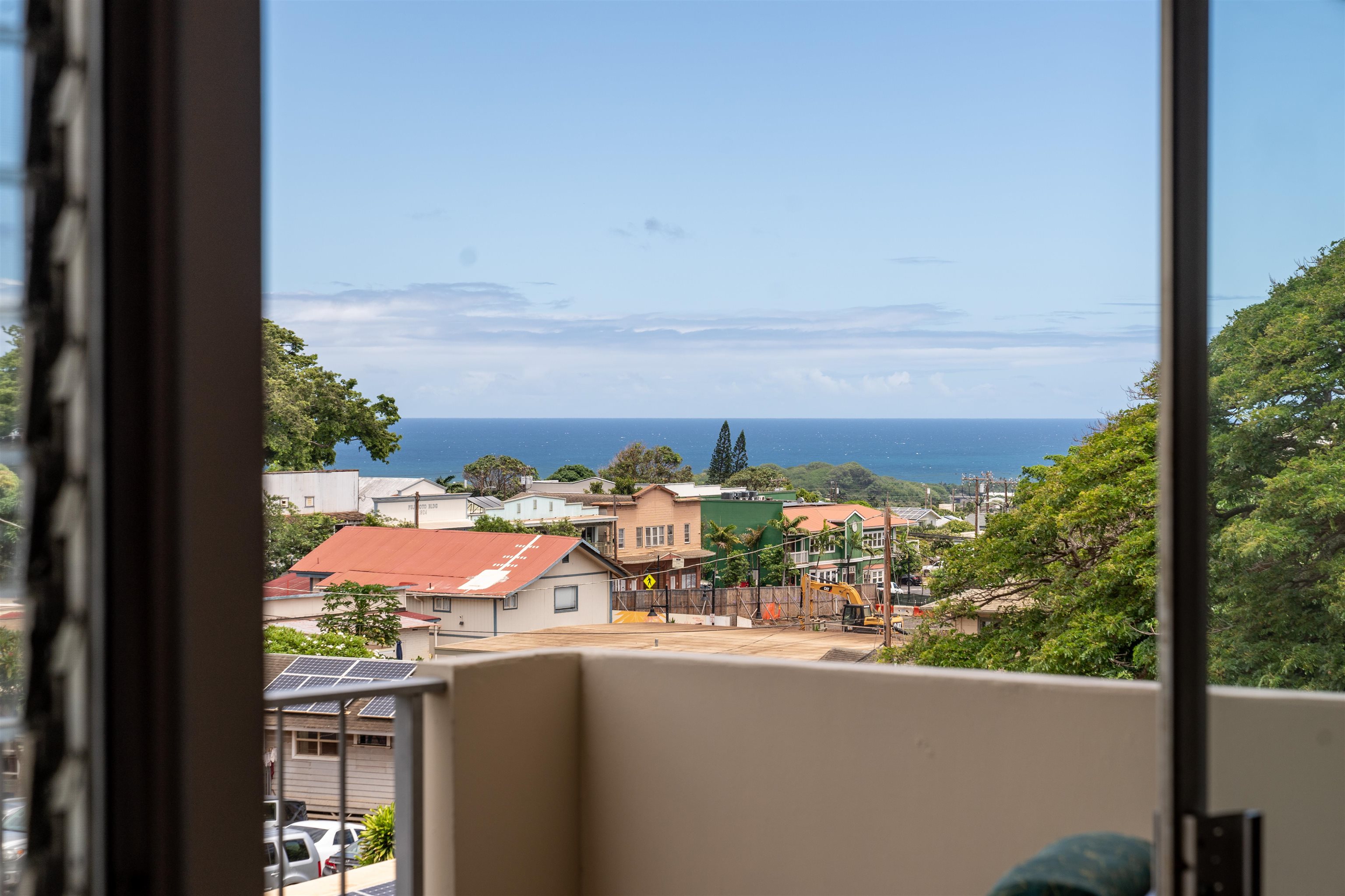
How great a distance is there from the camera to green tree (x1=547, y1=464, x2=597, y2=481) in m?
27.8

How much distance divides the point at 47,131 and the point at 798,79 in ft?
105

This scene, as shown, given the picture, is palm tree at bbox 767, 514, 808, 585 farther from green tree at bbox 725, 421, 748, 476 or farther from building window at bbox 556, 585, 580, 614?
building window at bbox 556, 585, 580, 614

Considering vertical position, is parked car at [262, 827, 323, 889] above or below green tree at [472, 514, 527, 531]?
below

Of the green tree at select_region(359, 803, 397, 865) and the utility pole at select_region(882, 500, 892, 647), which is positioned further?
the utility pole at select_region(882, 500, 892, 647)

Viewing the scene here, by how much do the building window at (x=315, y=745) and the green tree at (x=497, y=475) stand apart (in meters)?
12.0

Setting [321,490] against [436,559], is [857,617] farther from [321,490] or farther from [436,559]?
[321,490]

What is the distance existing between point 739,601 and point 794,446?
9.71 metres

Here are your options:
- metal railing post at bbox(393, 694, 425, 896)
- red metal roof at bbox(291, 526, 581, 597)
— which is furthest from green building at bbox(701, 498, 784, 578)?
metal railing post at bbox(393, 694, 425, 896)

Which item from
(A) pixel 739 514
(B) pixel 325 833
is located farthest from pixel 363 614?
(A) pixel 739 514

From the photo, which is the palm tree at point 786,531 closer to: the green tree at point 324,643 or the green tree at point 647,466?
the green tree at point 647,466

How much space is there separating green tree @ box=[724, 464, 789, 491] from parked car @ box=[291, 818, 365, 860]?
16133 mm

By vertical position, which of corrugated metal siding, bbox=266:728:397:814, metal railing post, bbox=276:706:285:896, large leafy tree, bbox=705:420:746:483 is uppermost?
large leafy tree, bbox=705:420:746:483

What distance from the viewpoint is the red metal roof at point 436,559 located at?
20.2 meters

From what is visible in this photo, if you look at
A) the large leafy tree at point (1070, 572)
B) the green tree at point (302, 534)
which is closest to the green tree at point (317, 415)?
the green tree at point (302, 534)
